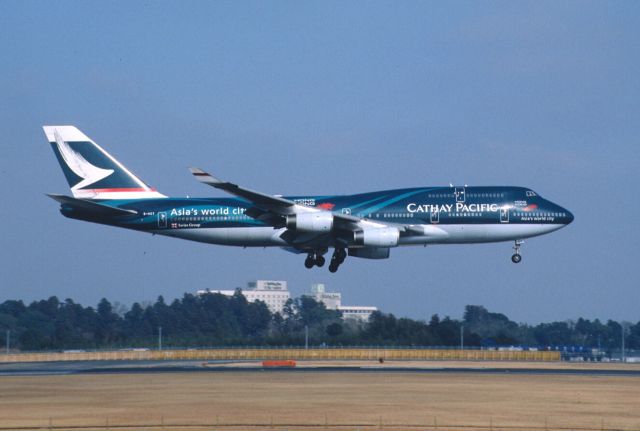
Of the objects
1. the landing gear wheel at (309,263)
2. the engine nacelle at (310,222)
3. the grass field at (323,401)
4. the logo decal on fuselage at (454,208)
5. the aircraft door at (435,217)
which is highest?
the logo decal on fuselage at (454,208)

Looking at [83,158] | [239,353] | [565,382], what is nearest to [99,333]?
[239,353]

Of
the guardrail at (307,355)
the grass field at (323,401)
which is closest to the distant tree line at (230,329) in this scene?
the guardrail at (307,355)

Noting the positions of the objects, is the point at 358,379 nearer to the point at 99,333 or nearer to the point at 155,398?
the point at 155,398

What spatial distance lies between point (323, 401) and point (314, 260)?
101ft

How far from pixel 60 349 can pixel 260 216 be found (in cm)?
5925

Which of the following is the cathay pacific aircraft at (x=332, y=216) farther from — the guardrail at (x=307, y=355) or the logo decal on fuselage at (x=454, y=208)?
the guardrail at (x=307, y=355)

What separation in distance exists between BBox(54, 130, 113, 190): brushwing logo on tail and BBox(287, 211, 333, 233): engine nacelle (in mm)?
17319

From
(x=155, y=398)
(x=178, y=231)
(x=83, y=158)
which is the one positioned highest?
(x=83, y=158)

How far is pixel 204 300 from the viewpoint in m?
195

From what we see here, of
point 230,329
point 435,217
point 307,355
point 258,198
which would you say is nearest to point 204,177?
point 258,198

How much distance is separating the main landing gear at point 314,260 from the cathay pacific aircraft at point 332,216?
80mm

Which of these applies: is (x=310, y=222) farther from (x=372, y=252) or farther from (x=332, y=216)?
(x=372, y=252)

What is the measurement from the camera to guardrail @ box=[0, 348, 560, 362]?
106m

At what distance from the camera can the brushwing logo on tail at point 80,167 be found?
83.8 metres
